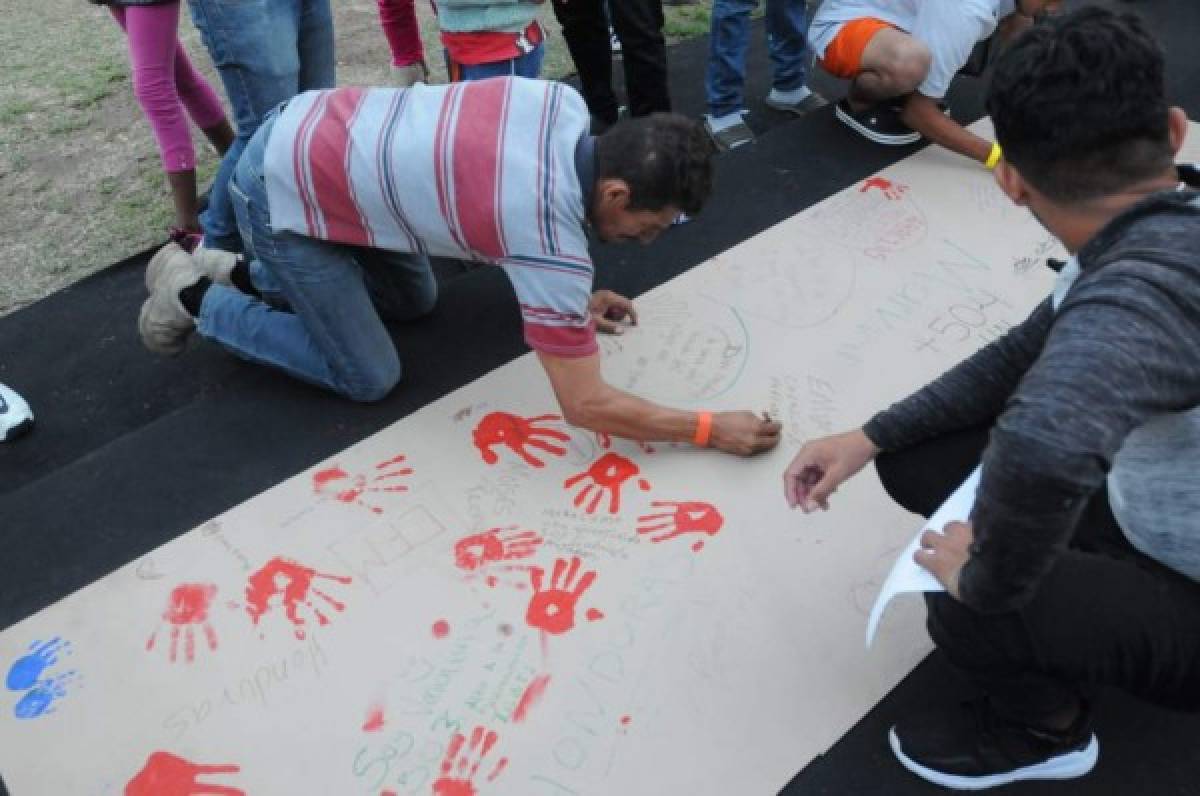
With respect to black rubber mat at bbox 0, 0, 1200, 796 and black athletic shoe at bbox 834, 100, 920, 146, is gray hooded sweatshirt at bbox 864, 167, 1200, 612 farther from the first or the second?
black athletic shoe at bbox 834, 100, 920, 146

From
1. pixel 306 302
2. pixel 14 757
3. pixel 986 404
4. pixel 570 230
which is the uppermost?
pixel 570 230

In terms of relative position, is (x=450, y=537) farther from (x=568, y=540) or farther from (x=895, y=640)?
(x=895, y=640)

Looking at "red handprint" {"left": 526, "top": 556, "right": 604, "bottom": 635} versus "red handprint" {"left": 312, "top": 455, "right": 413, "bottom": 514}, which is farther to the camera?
"red handprint" {"left": 312, "top": 455, "right": 413, "bottom": 514}

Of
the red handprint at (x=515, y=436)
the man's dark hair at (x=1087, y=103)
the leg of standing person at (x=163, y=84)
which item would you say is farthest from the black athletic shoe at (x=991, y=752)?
the leg of standing person at (x=163, y=84)

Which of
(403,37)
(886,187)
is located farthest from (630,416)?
(403,37)

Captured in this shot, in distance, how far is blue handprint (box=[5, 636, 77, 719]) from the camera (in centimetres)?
142

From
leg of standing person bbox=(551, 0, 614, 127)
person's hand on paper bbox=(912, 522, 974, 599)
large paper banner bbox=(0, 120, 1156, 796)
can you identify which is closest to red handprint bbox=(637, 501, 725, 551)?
large paper banner bbox=(0, 120, 1156, 796)

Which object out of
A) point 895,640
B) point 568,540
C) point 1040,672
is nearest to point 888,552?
point 895,640

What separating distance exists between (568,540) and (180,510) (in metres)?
0.78

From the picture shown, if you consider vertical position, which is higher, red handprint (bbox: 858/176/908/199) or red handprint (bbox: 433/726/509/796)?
red handprint (bbox: 858/176/908/199)

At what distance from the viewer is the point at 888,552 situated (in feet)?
5.21

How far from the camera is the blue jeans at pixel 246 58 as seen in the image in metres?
2.14

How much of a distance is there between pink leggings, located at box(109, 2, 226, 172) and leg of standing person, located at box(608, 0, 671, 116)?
125 cm

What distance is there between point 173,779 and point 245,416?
0.86 metres
